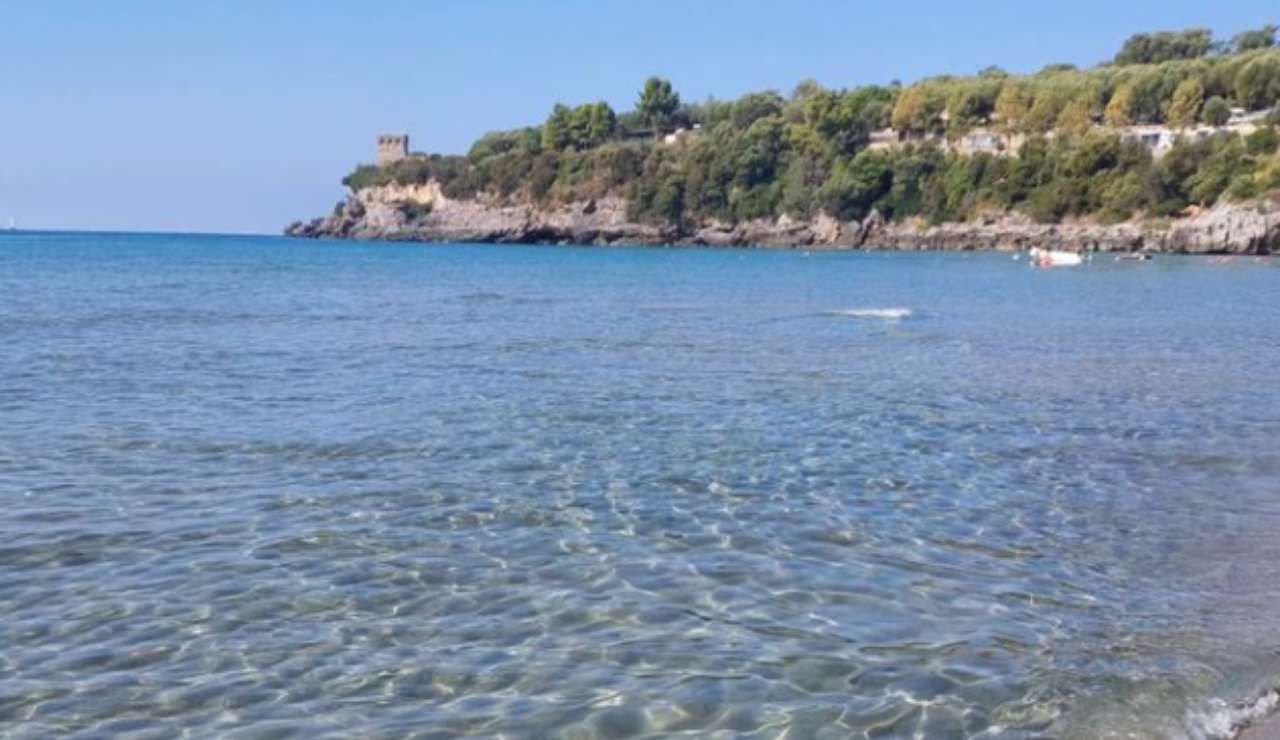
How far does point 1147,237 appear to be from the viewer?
101875 millimetres

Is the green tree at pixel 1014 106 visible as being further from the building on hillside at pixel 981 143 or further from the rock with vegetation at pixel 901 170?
the building on hillside at pixel 981 143

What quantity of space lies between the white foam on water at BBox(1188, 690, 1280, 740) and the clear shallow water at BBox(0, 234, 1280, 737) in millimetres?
57

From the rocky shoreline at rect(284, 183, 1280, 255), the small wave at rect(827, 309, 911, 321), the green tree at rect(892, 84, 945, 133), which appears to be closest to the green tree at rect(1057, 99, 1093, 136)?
the rocky shoreline at rect(284, 183, 1280, 255)

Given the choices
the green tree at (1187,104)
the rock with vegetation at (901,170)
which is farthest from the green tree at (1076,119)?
the green tree at (1187,104)

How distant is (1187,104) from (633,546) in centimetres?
13099

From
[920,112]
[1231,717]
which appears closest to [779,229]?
[920,112]

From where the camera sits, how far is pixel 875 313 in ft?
110

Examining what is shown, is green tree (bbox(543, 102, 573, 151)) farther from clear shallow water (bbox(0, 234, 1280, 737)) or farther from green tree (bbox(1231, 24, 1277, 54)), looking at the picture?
clear shallow water (bbox(0, 234, 1280, 737))

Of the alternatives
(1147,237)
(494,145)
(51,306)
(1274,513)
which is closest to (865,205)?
(1147,237)

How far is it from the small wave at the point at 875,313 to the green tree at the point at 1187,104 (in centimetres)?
10300

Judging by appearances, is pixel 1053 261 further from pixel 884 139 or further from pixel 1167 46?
pixel 1167 46

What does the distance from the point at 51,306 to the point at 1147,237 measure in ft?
302

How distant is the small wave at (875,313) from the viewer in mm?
32219

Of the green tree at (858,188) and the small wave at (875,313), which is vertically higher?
the green tree at (858,188)
